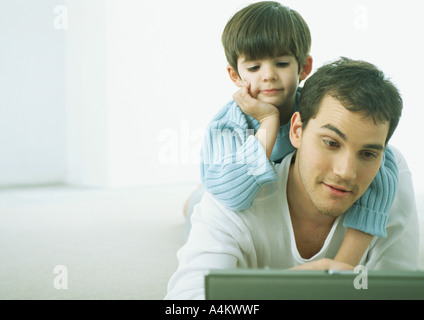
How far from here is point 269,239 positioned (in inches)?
54.5

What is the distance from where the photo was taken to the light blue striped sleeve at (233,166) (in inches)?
50.7

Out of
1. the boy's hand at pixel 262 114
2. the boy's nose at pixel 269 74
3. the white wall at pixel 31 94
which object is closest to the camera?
the boy's hand at pixel 262 114

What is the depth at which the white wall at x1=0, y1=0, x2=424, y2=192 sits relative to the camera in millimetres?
4305

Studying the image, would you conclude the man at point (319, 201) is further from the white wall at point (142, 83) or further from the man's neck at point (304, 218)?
the white wall at point (142, 83)

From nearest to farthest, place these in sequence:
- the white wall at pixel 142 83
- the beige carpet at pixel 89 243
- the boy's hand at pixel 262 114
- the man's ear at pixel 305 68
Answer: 1. the boy's hand at pixel 262 114
2. the man's ear at pixel 305 68
3. the beige carpet at pixel 89 243
4. the white wall at pixel 142 83

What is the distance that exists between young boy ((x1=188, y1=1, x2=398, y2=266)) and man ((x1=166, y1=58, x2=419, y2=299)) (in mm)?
45

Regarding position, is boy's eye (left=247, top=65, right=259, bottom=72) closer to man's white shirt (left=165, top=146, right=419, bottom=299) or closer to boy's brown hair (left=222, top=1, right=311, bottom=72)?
boy's brown hair (left=222, top=1, right=311, bottom=72)

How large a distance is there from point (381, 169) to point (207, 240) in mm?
518

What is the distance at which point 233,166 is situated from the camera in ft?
4.32

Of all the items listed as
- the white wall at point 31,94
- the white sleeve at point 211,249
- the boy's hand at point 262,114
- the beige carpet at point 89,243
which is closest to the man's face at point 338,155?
the boy's hand at point 262,114

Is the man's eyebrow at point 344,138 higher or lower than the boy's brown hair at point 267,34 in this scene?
lower

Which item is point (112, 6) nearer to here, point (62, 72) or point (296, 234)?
point (62, 72)

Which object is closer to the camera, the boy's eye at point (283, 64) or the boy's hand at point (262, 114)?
the boy's hand at point (262, 114)

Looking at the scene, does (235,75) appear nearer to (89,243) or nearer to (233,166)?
(233,166)
